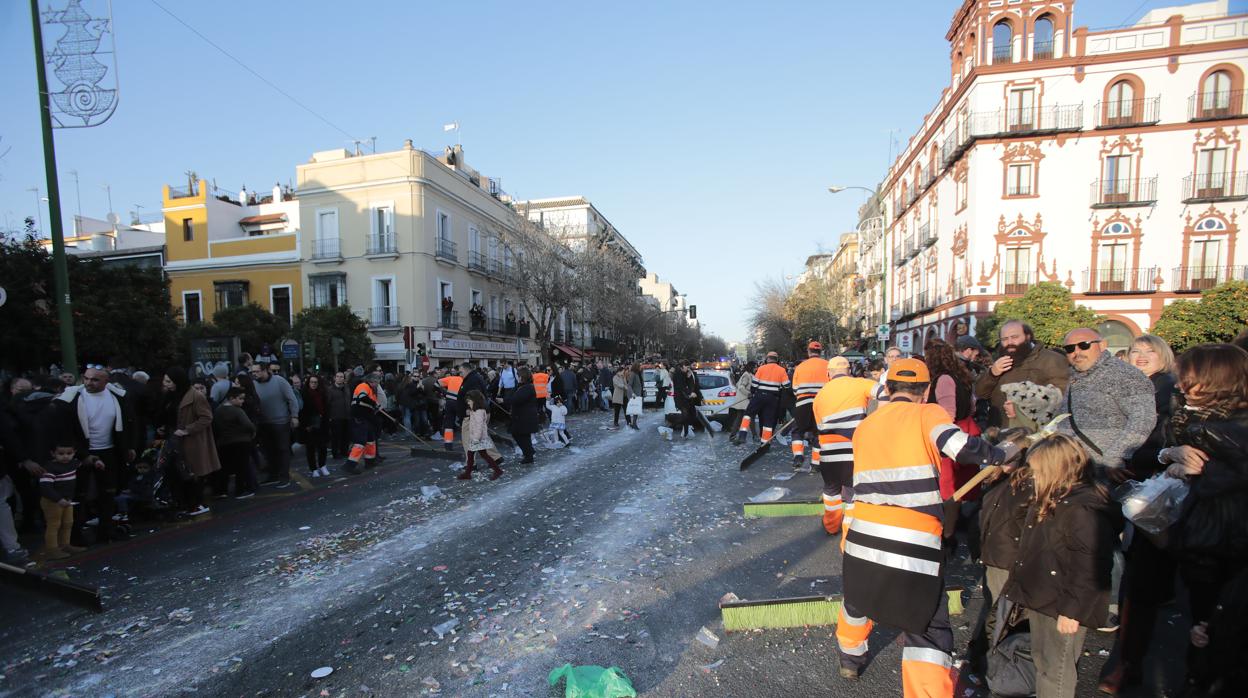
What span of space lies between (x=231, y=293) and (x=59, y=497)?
29.2m

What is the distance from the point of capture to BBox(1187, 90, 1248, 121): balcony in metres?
25.5

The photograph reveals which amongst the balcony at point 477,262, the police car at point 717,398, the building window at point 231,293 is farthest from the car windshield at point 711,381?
the building window at point 231,293

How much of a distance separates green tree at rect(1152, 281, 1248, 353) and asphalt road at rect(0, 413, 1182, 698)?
2141 cm

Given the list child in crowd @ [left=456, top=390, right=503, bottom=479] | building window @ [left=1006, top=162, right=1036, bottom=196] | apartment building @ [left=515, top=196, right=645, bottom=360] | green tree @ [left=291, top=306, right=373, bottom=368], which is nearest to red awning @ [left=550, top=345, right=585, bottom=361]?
apartment building @ [left=515, top=196, right=645, bottom=360]

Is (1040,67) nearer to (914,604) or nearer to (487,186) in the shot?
(487,186)

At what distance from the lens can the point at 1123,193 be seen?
87.2 ft

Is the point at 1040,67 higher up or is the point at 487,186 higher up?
the point at 1040,67

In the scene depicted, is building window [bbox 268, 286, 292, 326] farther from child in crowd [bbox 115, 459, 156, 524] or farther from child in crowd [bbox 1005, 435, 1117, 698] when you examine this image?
child in crowd [bbox 1005, 435, 1117, 698]

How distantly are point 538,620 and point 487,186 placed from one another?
122ft

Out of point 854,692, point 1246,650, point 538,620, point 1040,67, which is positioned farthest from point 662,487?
point 1040,67

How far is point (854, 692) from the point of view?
3.14m

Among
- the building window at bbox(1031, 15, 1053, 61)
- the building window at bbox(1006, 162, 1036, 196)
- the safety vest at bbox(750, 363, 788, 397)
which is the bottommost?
the safety vest at bbox(750, 363, 788, 397)

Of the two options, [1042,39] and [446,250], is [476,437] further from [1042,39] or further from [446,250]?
[1042,39]

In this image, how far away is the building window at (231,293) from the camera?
30.0 metres
